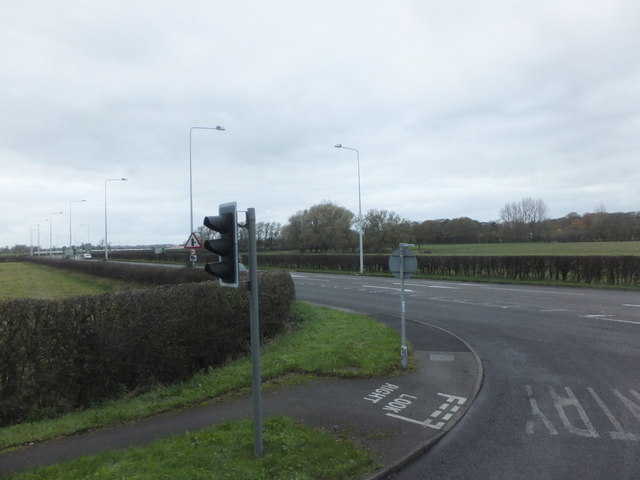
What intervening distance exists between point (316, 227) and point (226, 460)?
74201mm

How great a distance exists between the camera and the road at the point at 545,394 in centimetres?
441

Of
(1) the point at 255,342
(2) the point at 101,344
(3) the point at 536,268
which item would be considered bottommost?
(3) the point at 536,268

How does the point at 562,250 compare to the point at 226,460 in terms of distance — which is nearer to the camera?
the point at 226,460

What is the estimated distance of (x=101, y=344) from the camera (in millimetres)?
6492

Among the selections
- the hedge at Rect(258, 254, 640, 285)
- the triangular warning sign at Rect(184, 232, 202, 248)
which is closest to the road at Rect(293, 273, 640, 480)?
the hedge at Rect(258, 254, 640, 285)

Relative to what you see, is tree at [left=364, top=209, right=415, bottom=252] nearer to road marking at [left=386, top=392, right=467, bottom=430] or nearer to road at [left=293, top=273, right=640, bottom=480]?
road at [left=293, top=273, right=640, bottom=480]

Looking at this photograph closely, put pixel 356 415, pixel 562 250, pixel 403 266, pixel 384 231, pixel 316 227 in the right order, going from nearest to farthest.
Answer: pixel 356 415 < pixel 403 266 < pixel 562 250 < pixel 384 231 < pixel 316 227

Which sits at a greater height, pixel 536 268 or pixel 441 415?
pixel 536 268

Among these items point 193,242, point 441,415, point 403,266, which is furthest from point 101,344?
point 193,242

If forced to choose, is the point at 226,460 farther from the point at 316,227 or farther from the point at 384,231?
the point at 316,227

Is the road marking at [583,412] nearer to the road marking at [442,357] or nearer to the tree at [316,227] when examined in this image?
the road marking at [442,357]

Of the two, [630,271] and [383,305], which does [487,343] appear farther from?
[630,271]

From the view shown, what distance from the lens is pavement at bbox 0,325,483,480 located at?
4680mm

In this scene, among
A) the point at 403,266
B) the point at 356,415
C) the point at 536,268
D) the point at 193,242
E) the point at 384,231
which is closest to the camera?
the point at 356,415
